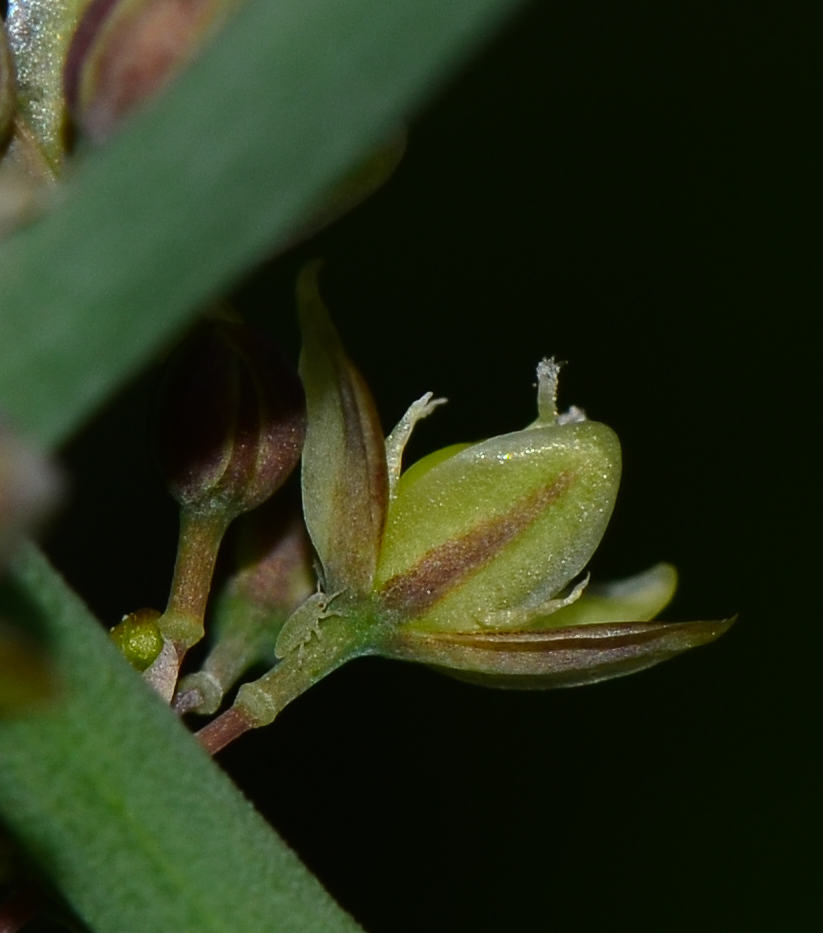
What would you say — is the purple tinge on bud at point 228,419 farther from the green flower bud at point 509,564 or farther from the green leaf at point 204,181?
the green leaf at point 204,181

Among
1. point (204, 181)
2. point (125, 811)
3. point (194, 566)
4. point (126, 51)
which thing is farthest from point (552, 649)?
point (204, 181)

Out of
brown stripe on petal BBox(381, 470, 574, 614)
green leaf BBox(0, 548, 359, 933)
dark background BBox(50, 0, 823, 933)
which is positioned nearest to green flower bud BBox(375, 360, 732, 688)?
brown stripe on petal BBox(381, 470, 574, 614)

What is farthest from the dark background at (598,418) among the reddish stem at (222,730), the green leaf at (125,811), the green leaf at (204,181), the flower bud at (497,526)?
the green leaf at (204,181)

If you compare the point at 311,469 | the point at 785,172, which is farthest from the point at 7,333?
the point at 785,172

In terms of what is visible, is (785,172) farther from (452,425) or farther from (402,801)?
(402,801)

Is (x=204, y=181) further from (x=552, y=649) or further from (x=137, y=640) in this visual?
(x=552, y=649)

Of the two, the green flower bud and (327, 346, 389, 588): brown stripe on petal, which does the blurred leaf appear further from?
the green flower bud
